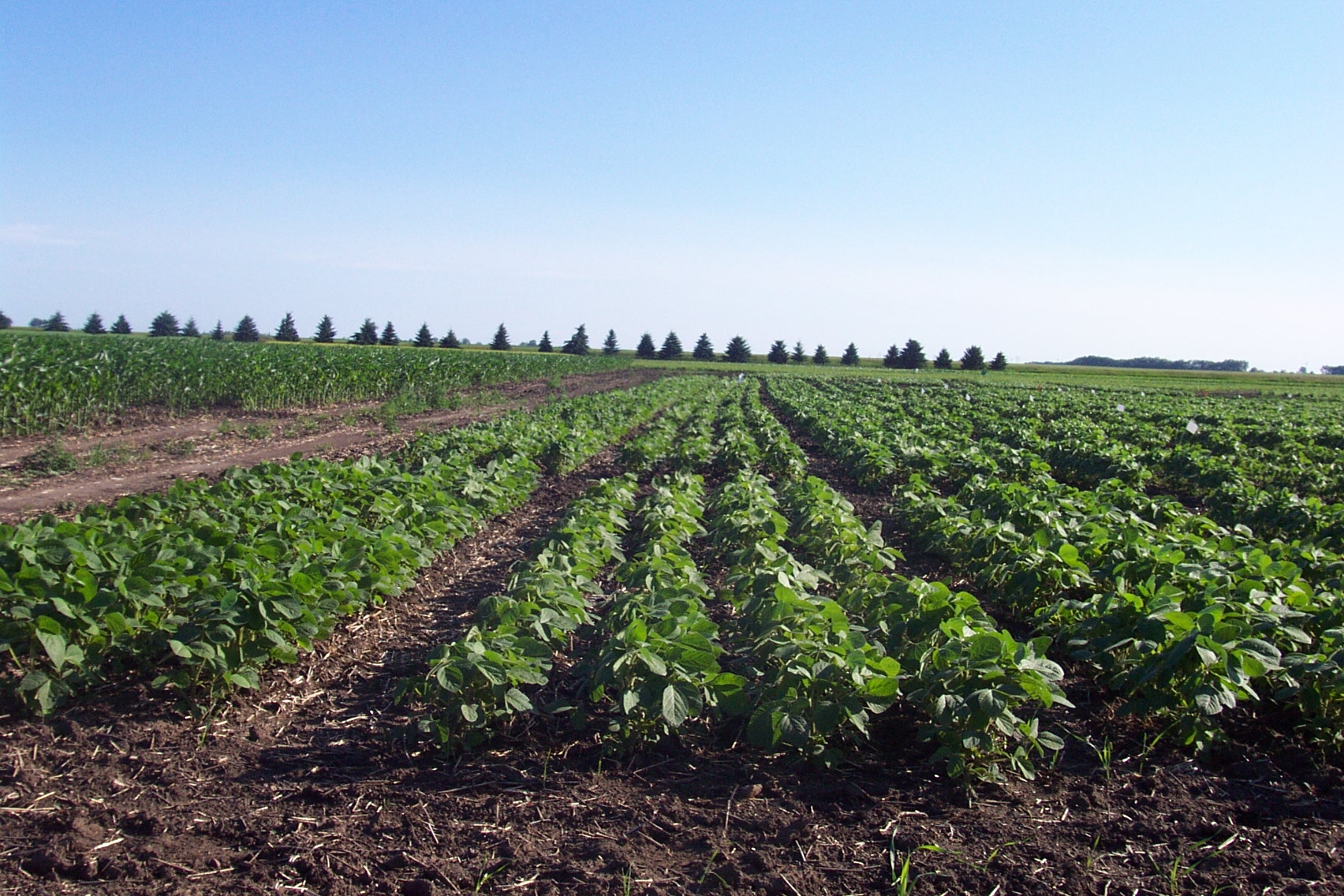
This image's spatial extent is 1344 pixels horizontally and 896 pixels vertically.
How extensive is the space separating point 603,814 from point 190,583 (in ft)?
8.25

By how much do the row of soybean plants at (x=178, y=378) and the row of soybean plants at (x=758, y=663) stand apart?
1470 centimetres

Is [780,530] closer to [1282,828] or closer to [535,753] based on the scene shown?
[535,753]

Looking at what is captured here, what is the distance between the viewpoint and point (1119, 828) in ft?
11.2

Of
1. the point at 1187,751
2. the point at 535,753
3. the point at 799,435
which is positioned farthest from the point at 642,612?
the point at 799,435

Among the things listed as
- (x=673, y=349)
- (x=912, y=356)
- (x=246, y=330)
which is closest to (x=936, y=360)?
(x=912, y=356)

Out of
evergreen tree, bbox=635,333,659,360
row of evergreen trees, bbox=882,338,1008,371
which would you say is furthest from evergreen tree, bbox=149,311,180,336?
row of evergreen trees, bbox=882,338,1008,371

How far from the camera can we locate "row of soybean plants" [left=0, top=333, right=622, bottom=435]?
1567 cm

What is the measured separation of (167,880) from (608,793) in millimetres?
1721

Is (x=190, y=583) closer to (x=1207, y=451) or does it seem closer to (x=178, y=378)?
(x=1207, y=451)

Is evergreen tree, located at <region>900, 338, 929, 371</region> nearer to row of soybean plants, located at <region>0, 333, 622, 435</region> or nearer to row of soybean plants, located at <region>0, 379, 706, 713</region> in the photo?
row of soybean plants, located at <region>0, 333, 622, 435</region>

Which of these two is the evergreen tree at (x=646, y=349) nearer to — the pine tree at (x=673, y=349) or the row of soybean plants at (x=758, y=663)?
the pine tree at (x=673, y=349)

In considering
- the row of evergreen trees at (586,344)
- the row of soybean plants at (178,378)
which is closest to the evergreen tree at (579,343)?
the row of evergreen trees at (586,344)

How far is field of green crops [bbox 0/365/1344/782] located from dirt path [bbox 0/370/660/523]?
→ 4633 mm

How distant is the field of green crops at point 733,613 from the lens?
383cm
